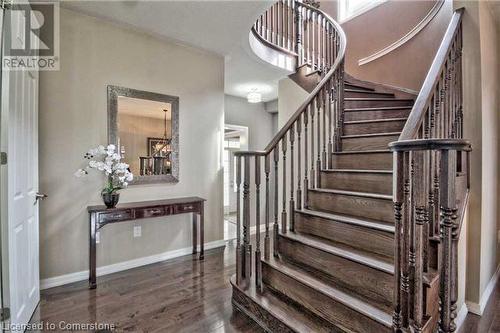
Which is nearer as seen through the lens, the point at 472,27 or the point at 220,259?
the point at 472,27

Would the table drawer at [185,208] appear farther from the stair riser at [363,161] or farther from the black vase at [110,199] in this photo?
the stair riser at [363,161]

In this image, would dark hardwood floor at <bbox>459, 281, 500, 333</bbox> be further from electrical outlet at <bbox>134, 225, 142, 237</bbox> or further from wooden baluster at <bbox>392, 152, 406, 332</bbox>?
electrical outlet at <bbox>134, 225, 142, 237</bbox>

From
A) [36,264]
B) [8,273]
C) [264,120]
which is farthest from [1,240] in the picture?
[264,120]

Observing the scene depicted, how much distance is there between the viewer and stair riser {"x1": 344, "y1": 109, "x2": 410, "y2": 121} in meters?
3.04

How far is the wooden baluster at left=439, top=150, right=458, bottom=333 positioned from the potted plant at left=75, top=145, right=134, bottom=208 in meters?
2.61

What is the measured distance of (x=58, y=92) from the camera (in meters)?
2.65

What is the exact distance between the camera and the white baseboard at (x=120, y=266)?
2.59m

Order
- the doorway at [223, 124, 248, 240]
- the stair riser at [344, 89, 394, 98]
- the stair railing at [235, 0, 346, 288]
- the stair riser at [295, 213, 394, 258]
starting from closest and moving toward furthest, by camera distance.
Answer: the stair riser at [295, 213, 394, 258]
the stair railing at [235, 0, 346, 288]
the stair riser at [344, 89, 394, 98]
the doorway at [223, 124, 248, 240]

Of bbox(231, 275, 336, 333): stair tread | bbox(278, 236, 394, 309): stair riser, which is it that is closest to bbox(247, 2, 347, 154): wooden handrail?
bbox(278, 236, 394, 309): stair riser

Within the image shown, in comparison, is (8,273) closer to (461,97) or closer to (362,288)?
(362,288)

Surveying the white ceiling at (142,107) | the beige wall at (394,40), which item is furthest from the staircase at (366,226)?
the white ceiling at (142,107)

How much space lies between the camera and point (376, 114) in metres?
3.14

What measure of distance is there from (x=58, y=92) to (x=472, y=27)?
3.73 meters

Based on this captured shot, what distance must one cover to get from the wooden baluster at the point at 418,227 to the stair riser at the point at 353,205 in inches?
30.4
